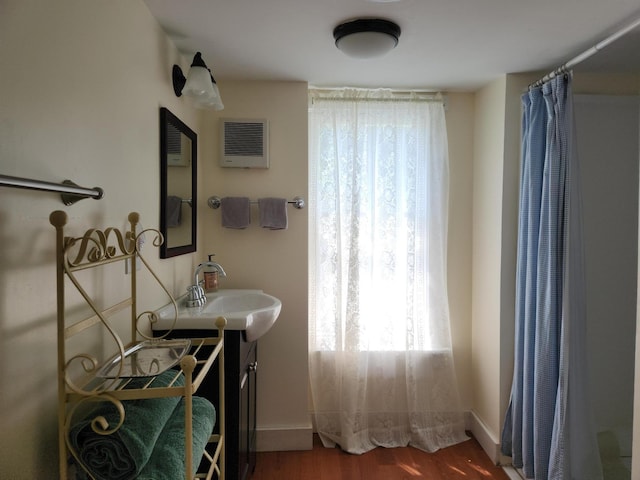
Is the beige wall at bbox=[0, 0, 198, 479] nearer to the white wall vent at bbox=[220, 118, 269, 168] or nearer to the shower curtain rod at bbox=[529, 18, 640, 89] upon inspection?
the white wall vent at bbox=[220, 118, 269, 168]

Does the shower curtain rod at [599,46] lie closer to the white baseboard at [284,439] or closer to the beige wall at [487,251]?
the beige wall at [487,251]

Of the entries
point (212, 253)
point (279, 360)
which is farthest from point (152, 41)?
point (279, 360)

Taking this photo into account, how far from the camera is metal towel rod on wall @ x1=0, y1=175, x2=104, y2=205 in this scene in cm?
73

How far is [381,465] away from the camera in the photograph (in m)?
2.31

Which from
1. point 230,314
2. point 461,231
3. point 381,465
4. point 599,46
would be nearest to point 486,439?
point 381,465

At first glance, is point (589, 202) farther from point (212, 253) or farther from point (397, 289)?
point (212, 253)

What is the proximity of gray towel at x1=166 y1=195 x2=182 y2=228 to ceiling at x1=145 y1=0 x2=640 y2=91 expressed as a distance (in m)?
0.75

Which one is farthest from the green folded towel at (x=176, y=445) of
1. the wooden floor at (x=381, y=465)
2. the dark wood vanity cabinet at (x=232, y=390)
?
the wooden floor at (x=381, y=465)

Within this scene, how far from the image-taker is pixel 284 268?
2.47 meters

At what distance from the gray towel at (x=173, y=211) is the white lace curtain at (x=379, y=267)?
82 centimetres

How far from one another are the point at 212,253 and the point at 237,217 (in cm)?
30

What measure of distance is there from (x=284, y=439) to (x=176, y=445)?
151 cm

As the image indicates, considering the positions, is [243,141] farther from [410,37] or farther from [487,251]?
[487,251]

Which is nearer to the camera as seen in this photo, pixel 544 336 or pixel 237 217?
pixel 544 336
